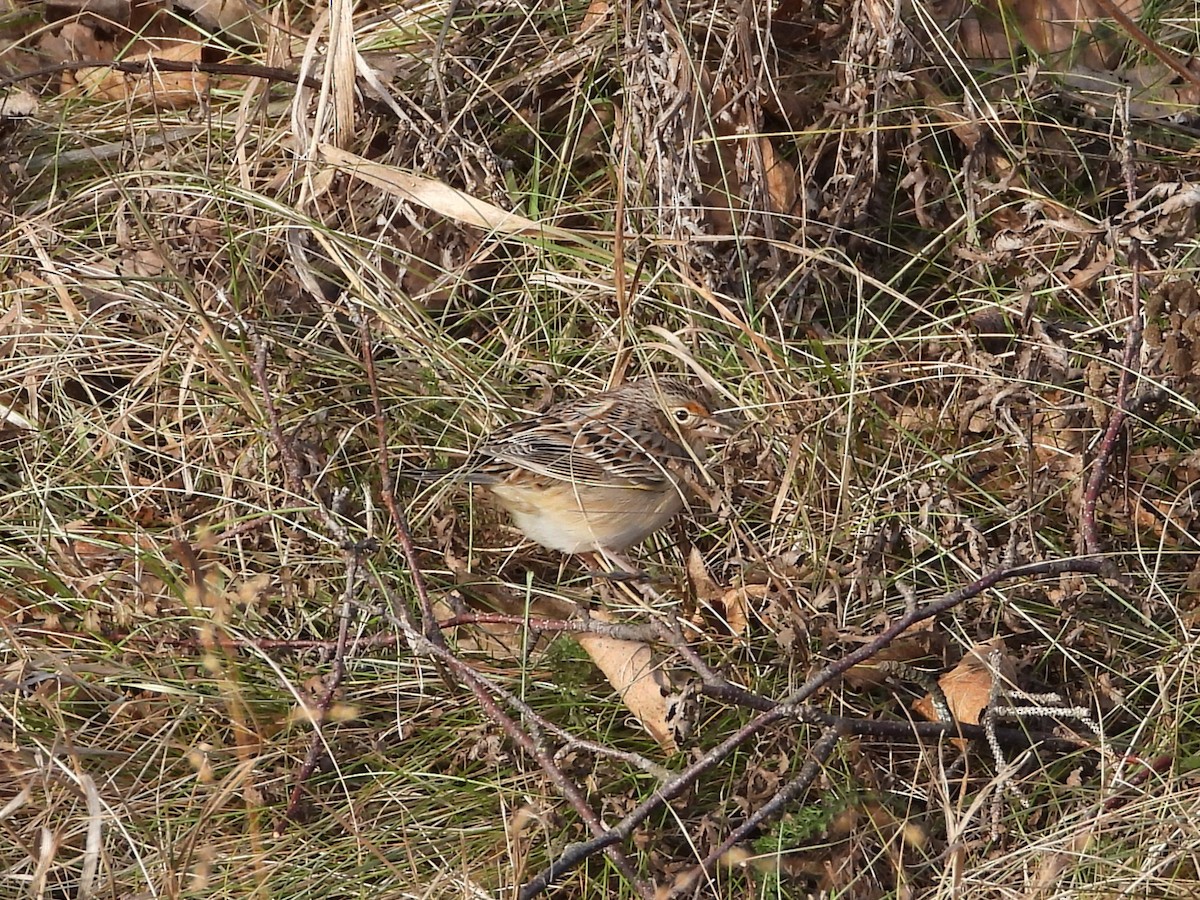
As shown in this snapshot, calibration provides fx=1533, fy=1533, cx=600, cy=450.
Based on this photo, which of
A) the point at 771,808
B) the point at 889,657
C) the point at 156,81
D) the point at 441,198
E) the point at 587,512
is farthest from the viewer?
the point at 156,81

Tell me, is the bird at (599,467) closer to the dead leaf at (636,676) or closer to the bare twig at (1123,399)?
the dead leaf at (636,676)

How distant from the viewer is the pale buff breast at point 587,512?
4.93m

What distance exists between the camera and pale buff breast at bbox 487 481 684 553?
4930 mm

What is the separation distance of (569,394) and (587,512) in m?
0.68

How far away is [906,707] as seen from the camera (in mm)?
4348

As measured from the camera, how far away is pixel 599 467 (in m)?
5.00

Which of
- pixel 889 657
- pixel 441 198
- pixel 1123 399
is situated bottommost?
pixel 889 657

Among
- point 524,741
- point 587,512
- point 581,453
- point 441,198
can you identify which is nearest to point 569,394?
point 581,453

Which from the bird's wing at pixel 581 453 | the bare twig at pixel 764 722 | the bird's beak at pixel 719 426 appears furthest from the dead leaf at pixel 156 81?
the bare twig at pixel 764 722

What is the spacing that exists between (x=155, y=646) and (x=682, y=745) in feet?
5.46

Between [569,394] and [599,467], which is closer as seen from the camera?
[599,467]

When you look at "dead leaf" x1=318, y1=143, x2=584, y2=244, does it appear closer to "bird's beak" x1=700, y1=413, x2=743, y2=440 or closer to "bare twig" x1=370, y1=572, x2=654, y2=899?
"bird's beak" x1=700, y1=413, x2=743, y2=440

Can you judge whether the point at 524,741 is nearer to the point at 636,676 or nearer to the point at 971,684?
the point at 636,676

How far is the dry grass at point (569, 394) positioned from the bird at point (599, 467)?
0.17 meters
